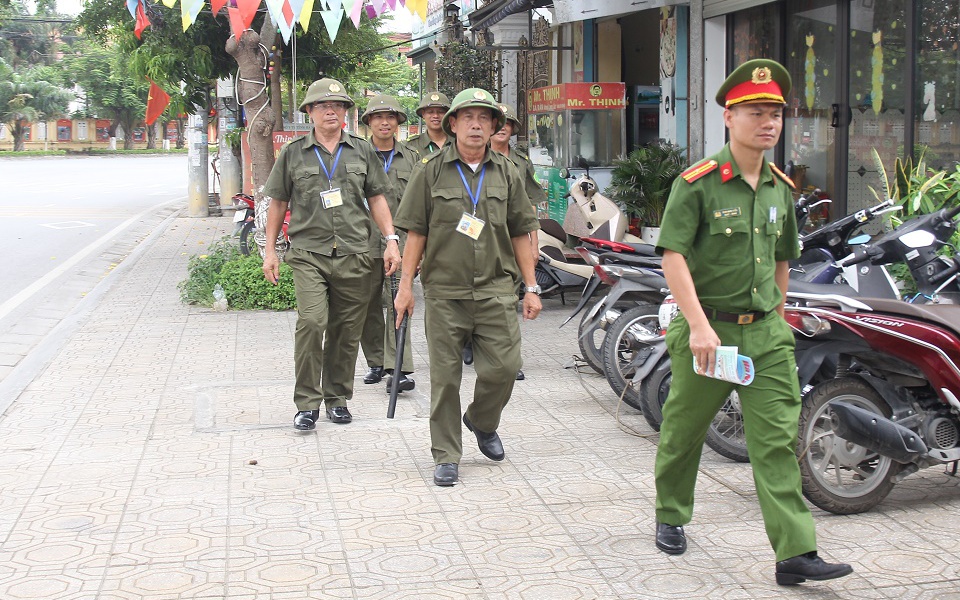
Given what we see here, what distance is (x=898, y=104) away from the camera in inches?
369

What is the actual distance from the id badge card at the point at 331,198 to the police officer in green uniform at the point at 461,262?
1.15m

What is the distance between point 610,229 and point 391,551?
509cm

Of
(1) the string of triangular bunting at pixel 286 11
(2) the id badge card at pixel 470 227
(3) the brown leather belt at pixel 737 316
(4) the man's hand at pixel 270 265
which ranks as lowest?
(3) the brown leather belt at pixel 737 316

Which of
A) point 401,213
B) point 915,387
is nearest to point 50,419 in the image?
point 401,213

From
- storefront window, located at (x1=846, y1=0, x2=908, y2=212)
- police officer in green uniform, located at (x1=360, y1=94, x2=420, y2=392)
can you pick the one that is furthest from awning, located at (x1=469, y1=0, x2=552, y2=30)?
police officer in green uniform, located at (x1=360, y1=94, x2=420, y2=392)

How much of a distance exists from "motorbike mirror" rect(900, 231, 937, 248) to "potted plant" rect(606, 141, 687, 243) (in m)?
7.21

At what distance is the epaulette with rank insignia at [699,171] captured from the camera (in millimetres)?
4070

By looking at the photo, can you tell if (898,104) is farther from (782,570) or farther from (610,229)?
(782,570)

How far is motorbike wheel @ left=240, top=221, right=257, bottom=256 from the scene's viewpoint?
1269 centimetres

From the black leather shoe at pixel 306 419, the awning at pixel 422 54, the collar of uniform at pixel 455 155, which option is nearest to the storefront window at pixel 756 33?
the collar of uniform at pixel 455 155

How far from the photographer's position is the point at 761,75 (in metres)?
3.97

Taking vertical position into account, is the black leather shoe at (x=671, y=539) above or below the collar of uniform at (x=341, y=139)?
below

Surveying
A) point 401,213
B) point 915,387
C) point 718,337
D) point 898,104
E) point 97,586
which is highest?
point 898,104

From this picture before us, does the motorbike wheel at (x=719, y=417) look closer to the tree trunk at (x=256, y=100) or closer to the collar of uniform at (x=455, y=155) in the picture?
the collar of uniform at (x=455, y=155)
